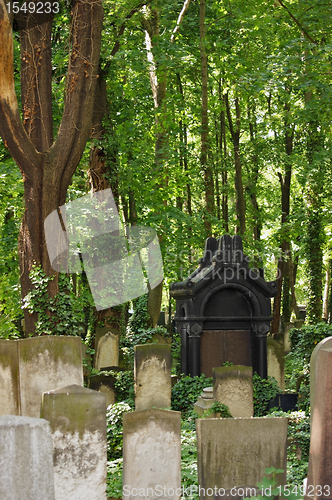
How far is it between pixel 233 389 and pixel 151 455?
12.0ft

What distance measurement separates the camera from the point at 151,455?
441 centimetres

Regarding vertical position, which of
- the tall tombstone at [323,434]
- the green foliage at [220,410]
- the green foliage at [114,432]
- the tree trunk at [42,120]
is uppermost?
the tree trunk at [42,120]

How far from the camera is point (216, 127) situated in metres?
23.0

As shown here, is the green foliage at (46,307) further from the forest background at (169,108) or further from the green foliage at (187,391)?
the green foliage at (187,391)

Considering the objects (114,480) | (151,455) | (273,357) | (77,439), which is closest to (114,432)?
(114,480)

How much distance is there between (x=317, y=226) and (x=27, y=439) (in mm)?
13905

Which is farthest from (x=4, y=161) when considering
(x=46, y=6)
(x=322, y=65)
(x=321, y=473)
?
(x=321, y=473)

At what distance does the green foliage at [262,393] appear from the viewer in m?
9.63

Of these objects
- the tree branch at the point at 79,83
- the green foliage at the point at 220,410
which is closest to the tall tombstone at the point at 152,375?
the green foliage at the point at 220,410

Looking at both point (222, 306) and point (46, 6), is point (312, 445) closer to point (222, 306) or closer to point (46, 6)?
point (222, 306)

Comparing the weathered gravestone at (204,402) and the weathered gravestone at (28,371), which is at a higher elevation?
the weathered gravestone at (28,371)

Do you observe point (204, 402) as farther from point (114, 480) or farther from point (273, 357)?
point (273, 357)

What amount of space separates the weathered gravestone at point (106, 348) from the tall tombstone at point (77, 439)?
848 centimetres

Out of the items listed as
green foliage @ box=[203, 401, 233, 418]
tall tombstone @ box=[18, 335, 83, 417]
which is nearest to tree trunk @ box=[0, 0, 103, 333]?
tall tombstone @ box=[18, 335, 83, 417]
